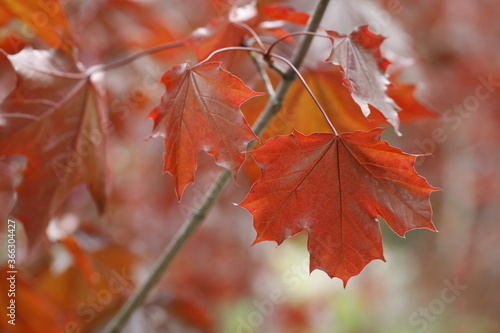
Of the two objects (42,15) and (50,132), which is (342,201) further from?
(42,15)

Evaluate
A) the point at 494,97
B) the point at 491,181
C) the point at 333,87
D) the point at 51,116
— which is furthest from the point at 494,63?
the point at 51,116

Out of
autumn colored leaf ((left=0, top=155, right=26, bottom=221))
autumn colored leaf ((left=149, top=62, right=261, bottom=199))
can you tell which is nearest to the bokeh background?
autumn colored leaf ((left=0, top=155, right=26, bottom=221))

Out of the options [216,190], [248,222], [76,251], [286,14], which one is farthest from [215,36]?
[248,222]

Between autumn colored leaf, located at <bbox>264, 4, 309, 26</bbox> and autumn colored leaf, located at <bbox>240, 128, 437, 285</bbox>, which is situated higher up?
autumn colored leaf, located at <bbox>264, 4, 309, 26</bbox>

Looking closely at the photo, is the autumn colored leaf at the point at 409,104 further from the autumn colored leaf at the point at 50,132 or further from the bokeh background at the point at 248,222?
the autumn colored leaf at the point at 50,132

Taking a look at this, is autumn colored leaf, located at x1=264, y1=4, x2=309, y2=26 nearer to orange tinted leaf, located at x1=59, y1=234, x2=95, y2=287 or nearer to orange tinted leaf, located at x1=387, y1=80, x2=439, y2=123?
orange tinted leaf, located at x1=387, y1=80, x2=439, y2=123
